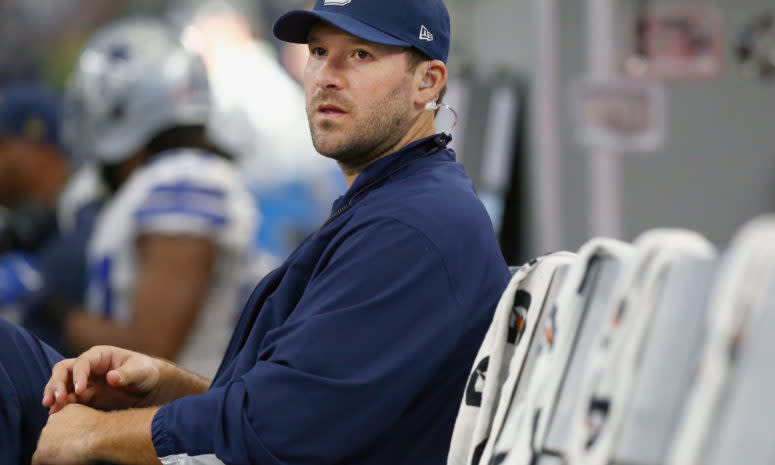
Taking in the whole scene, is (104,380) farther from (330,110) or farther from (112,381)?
(330,110)

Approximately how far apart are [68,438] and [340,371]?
534 millimetres

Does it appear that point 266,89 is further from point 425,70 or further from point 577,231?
point 425,70

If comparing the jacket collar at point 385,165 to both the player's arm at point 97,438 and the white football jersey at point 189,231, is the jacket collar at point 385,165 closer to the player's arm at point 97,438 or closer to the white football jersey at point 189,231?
the player's arm at point 97,438

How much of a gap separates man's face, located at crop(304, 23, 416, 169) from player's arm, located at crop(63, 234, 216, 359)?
1.59 meters

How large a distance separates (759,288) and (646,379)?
23 cm

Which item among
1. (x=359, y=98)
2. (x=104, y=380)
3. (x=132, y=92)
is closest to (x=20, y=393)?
(x=104, y=380)

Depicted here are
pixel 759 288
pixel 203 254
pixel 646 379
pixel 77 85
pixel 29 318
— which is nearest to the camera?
pixel 759 288

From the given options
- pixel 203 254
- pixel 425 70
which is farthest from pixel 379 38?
pixel 203 254

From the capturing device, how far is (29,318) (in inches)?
179

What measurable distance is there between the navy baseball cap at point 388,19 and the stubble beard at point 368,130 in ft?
0.33

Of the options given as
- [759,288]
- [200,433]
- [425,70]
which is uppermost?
[425,70]

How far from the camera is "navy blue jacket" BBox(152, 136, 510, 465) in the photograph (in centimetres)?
212

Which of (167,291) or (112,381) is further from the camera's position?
(167,291)

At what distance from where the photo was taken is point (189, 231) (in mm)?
4035
